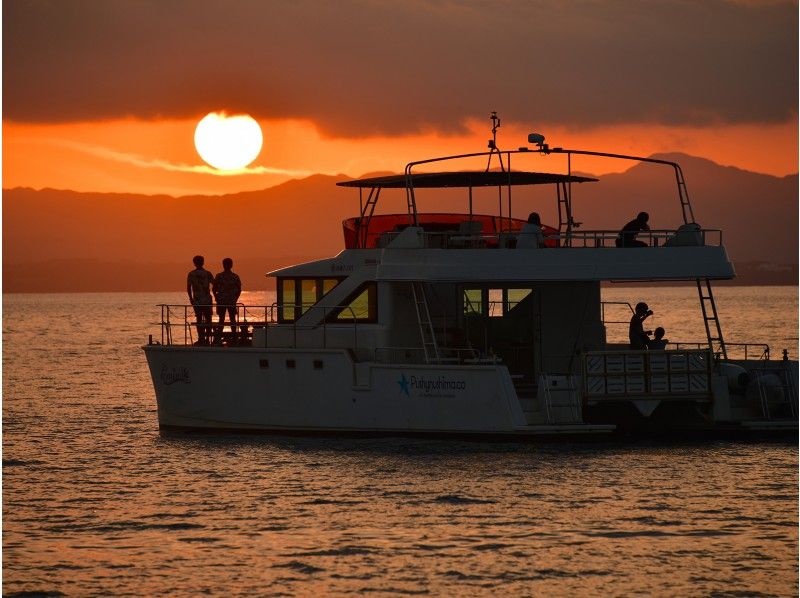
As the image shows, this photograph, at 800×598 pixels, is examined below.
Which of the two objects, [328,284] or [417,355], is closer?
[417,355]

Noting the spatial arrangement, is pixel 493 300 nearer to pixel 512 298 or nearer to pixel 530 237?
pixel 512 298

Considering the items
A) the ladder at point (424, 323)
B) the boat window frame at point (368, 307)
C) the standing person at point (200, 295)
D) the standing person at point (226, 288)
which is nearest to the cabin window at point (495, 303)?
the ladder at point (424, 323)

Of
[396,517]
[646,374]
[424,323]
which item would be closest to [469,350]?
[424,323]

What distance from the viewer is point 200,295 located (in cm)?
3144

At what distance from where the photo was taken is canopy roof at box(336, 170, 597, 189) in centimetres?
3000

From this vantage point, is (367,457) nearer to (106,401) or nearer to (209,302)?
(209,302)

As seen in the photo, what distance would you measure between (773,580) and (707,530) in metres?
2.87

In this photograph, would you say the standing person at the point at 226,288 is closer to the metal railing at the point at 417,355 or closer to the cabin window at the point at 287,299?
the cabin window at the point at 287,299

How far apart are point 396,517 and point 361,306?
7.47 meters

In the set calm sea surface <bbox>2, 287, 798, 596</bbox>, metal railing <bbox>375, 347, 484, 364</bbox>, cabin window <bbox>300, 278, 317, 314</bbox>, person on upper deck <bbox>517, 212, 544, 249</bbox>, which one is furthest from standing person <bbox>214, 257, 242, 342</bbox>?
person on upper deck <bbox>517, 212, 544, 249</bbox>

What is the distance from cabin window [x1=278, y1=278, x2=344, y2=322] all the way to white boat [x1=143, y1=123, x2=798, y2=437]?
28 mm

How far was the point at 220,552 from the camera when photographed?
19828 millimetres

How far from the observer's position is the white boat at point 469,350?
26688 millimetres

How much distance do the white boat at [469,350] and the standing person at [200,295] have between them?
49 centimetres
